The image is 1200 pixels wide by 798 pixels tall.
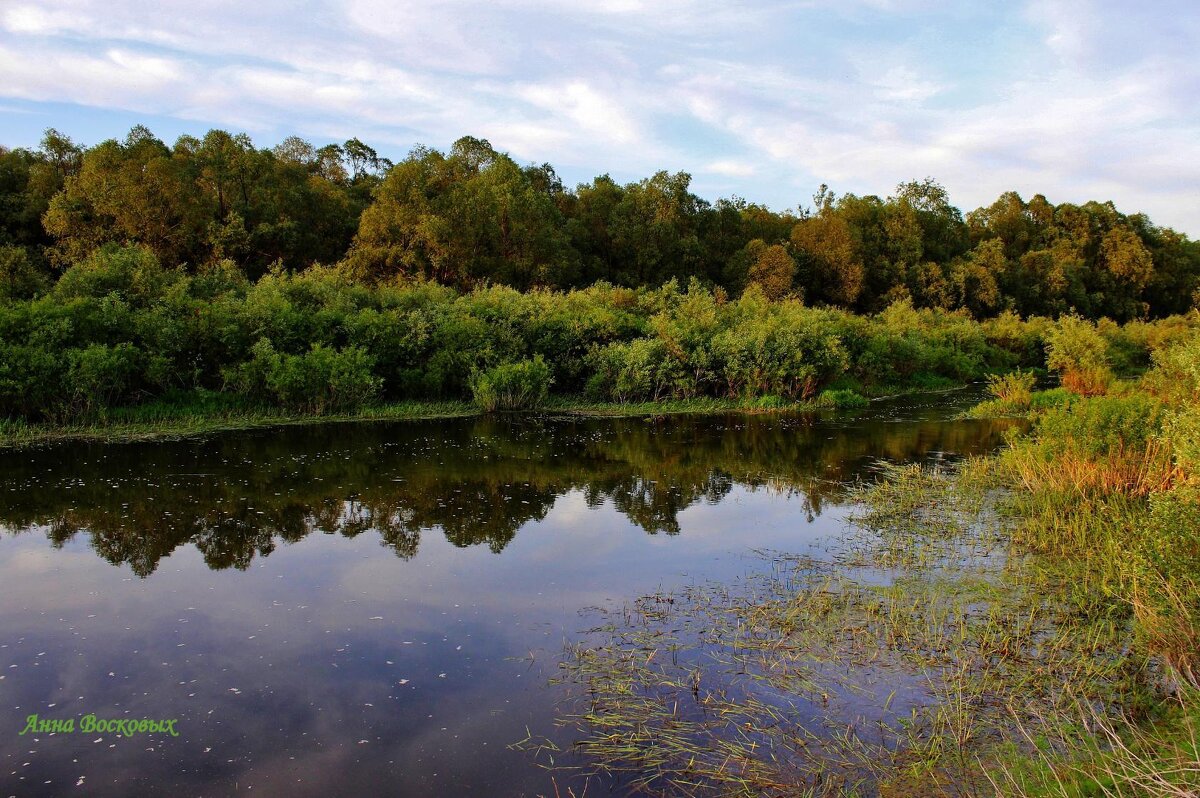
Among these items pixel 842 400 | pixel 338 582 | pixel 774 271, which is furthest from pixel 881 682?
pixel 774 271

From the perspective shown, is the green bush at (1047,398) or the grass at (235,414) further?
the green bush at (1047,398)

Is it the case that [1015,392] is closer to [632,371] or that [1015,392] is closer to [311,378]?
[632,371]

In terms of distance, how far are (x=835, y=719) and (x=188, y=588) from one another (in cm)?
712

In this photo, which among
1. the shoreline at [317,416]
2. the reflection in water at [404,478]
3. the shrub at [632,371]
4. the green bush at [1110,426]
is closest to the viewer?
the reflection in water at [404,478]

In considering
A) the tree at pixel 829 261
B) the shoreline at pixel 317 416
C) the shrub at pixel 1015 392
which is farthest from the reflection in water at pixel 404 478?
the tree at pixel 829 261

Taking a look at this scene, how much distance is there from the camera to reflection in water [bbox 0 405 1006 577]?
460 inches

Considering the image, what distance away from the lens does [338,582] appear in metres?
9.61

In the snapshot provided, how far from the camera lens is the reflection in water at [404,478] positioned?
1168 cm

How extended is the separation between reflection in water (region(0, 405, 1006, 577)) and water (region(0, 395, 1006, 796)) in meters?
0.07

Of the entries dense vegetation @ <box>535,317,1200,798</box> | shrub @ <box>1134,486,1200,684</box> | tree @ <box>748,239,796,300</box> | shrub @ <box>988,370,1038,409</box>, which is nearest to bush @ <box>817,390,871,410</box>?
shrub @ <box>988,370,1038,409</box>

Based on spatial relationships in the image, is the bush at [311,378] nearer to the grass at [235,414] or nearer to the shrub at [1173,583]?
the grass at [235,414]

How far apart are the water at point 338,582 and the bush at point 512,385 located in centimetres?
447

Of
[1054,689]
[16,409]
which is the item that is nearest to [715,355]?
[16,409]

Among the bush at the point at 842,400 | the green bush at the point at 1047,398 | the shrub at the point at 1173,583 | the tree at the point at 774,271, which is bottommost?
the bush at the point at 842,400
